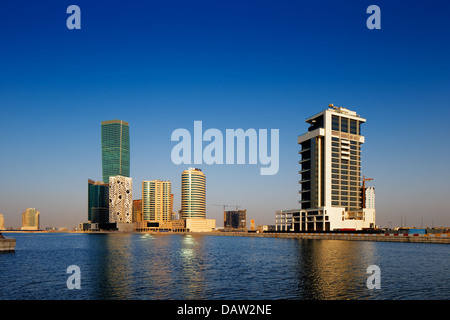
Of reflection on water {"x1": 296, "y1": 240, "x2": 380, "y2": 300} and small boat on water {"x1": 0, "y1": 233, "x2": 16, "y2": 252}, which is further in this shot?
small boat on water {"x1": 0, "y1": 233, "x2": 16, "y2": 252}

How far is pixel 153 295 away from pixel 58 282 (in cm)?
2052

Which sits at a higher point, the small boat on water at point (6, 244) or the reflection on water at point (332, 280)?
the reflection on water at point (332, 280)

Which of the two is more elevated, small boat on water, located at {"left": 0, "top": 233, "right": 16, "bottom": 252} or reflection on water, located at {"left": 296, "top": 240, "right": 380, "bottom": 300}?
reflection on water, located at {"left": 296, "top": 240, "right": 380, "bottom": 300}

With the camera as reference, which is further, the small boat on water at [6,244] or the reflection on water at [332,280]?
the small boat on water at [6,244]

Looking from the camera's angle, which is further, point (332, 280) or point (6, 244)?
point (6, 244)

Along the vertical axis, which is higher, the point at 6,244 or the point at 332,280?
the point at 332,280
